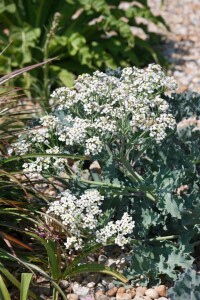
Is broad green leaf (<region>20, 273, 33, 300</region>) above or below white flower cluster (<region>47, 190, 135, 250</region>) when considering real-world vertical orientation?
below

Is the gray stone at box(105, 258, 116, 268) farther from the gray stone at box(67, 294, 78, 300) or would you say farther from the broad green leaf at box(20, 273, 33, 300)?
the broad green leaf at box(20, 273, 33, 300)

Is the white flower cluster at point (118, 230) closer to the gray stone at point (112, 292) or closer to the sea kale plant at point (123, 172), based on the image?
the sea kale plant at point (123, 172)

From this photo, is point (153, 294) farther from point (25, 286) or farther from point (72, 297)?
point (25, 286)

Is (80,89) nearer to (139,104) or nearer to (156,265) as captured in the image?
(139,104)

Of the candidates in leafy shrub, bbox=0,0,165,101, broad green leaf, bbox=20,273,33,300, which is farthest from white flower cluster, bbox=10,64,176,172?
leafy shrub, bbox=0,0,165,101

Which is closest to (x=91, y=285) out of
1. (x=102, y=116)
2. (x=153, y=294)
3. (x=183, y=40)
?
(x=153, y=294)
